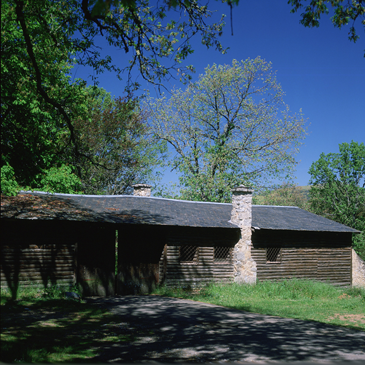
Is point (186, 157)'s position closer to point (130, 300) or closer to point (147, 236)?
point (147, 236)

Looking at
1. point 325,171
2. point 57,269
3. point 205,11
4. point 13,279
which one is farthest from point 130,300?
point 325,171

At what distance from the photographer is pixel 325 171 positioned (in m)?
38.0

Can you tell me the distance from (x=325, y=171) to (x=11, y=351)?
36033 millimetres

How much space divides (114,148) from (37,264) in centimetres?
1867

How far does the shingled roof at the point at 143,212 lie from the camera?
51.3 ft

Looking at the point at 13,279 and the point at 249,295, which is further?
the point at 249,295

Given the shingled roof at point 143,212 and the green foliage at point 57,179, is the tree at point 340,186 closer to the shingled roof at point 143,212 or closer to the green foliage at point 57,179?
the shingled roof at point 143,212

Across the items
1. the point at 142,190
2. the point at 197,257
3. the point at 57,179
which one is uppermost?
the point at 57,179

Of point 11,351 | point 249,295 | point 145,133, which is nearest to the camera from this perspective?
point 11,351

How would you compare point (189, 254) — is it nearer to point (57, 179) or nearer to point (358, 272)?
point (57, 179)

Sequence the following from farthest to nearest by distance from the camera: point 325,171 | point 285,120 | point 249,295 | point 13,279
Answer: point 325,171 → point 285,120 → point 249,295 → point 13,279

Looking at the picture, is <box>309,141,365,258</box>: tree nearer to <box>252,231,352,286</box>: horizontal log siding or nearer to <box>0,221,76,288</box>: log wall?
<box>252,231,352,286</box>: horizontal log siding

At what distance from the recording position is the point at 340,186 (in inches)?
1474

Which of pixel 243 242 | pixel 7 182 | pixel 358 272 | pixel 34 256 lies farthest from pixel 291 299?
pixel 7 182
